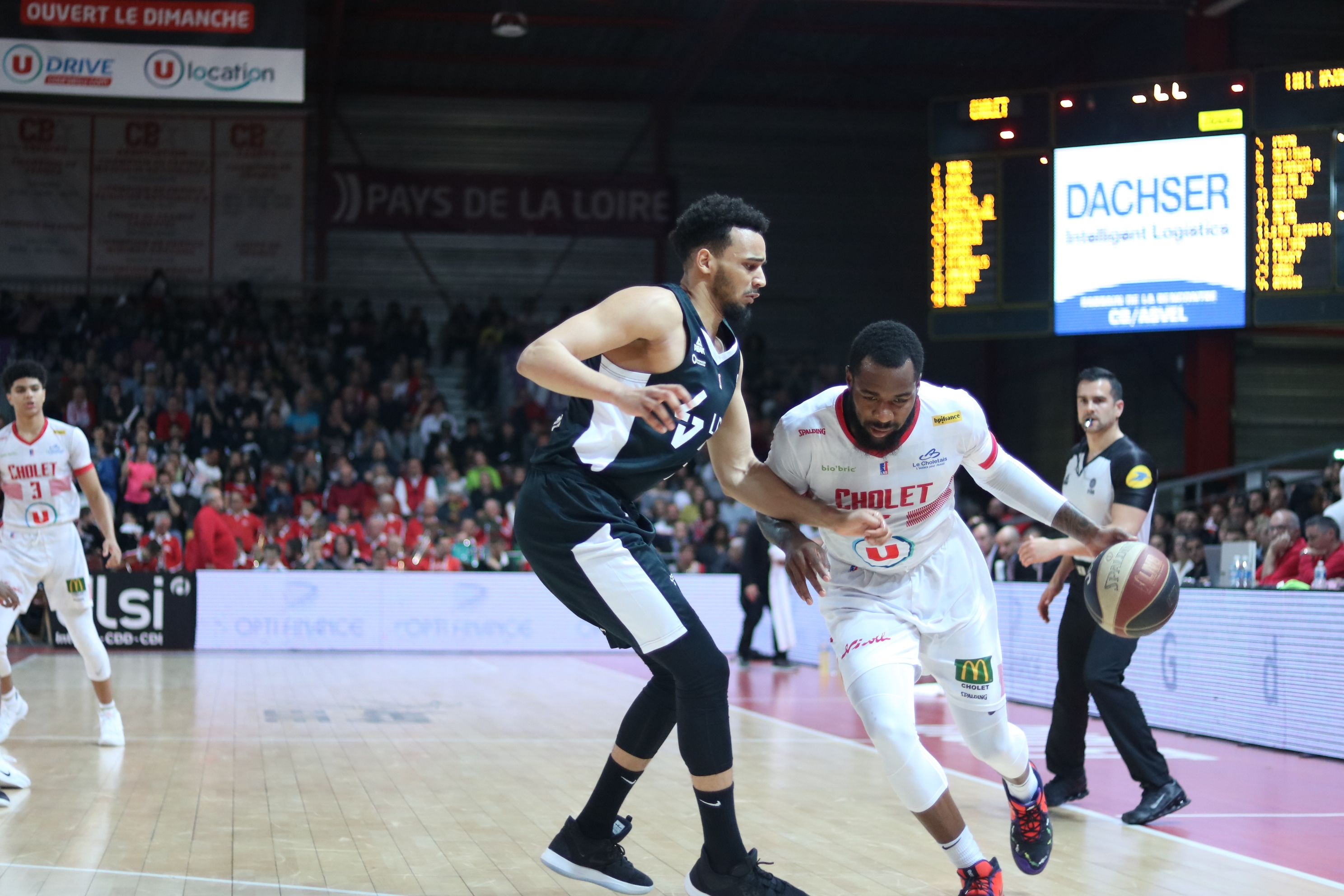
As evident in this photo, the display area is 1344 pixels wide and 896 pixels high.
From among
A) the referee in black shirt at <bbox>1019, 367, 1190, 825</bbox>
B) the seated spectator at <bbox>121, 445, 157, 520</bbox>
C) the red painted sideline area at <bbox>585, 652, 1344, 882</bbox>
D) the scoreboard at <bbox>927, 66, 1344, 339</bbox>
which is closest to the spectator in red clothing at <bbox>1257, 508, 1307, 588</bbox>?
the red painted sideline area at <bbox>585, 652, 1344, 882</bbox>

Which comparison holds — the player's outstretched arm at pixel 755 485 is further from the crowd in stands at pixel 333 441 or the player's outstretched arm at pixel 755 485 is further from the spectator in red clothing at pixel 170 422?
the spectator in red clothing at pixel 170 422

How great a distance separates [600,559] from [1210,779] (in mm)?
4780

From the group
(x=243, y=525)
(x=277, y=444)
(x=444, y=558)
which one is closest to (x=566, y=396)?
(x=444, y=558)

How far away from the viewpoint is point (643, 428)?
13.9 ft

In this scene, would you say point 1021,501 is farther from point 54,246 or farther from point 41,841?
point 54,246

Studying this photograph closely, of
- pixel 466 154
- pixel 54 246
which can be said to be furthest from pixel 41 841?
pixel 466 154

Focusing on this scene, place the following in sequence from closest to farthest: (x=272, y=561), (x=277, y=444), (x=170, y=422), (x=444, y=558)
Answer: (x=272, y=561)
(x=444, y=558)
(x=170, y=422)
(x=277, y=444)

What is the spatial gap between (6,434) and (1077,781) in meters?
6.09

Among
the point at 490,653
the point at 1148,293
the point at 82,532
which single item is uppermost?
the point at 1148,293

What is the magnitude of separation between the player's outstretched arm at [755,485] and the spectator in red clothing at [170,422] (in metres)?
16.6

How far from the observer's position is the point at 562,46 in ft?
78.5

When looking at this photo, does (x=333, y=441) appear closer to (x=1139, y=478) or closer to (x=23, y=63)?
(x=23, y=63)

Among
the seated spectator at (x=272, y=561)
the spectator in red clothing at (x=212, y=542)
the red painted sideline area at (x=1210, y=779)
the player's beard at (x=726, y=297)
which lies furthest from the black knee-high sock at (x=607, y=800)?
the spectator in red clothing at (x=212, y=542)

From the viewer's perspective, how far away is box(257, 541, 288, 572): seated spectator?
16.4m
